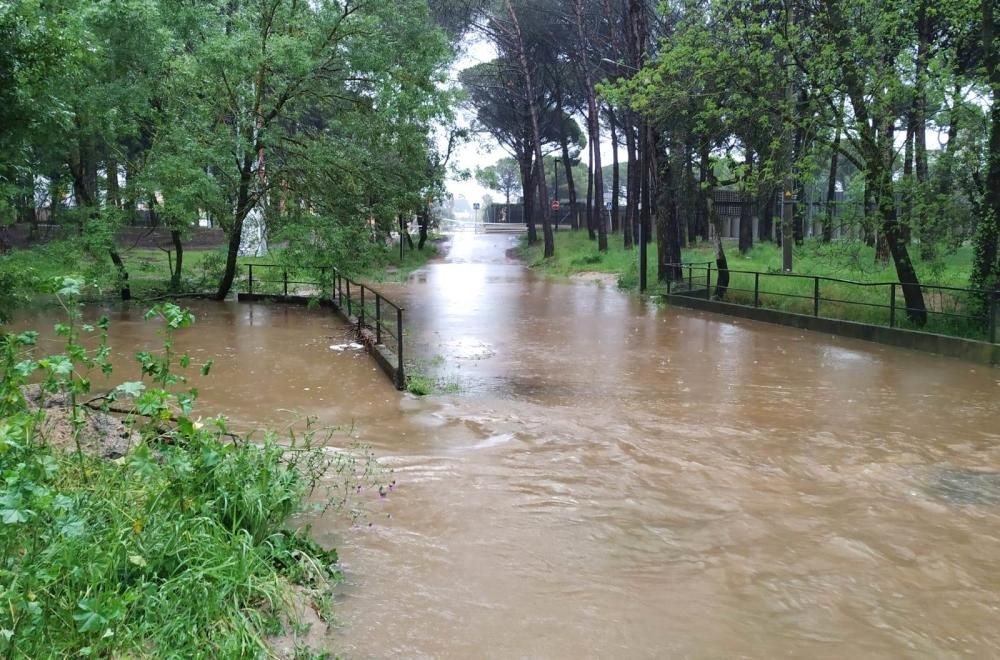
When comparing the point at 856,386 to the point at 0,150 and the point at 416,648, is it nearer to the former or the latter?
the point at 416,648

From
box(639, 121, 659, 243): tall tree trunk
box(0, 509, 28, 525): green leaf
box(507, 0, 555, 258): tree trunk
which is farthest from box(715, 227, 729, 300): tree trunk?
box(0, 509, 28, 525): green leaf

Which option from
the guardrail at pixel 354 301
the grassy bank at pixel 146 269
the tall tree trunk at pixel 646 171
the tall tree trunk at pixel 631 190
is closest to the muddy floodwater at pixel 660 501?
the guardrail at pixel 354 301

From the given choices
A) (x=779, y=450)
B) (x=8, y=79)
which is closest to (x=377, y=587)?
(x=779, y=450)

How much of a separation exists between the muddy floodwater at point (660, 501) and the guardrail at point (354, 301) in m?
0.48

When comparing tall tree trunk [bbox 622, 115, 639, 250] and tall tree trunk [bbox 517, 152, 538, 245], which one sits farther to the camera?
tall tree trunk [bbox 517, 152, 538, 245]

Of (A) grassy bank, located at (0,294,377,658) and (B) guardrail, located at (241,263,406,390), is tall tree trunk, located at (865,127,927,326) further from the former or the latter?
(A) grassy bank, located at (0,294,377,658)

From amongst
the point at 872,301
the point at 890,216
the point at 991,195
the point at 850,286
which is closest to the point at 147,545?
the point at 991,195

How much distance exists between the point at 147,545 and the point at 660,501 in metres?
3.99

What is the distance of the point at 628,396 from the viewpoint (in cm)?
1030

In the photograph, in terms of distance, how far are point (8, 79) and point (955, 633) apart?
945 centimetres

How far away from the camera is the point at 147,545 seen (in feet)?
12.6

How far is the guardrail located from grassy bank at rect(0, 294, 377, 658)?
19.0ft

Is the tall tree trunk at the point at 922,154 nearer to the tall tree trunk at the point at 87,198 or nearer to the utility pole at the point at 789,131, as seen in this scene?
the utility pole at the point at 789,131

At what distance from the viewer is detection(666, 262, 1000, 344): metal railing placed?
1362cm
